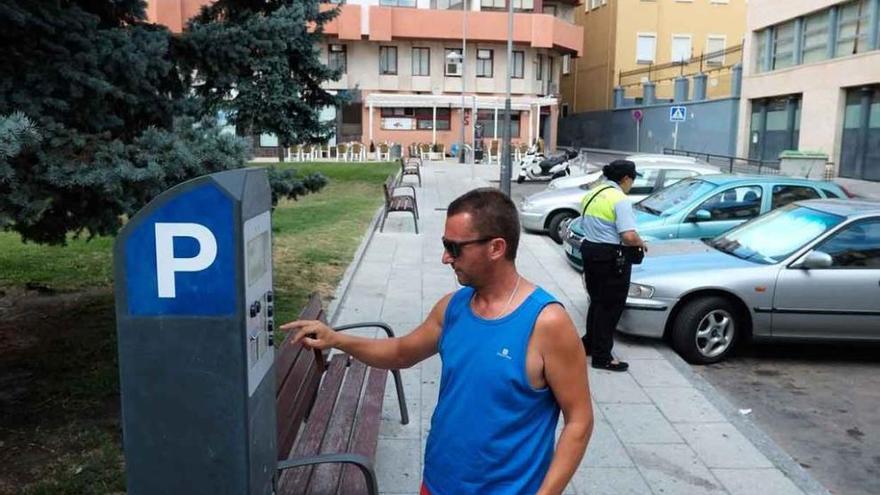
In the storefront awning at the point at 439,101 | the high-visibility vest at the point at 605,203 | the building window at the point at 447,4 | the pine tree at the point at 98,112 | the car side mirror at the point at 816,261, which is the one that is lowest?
the car side mirror at the point at 816,261

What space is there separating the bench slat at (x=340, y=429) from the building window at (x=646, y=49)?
50385mm

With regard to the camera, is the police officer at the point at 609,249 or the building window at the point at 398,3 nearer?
the police officer at the point at 609,249

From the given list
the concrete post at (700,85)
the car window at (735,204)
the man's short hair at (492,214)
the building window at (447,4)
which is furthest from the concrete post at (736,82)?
the man's short hair at (492,214)

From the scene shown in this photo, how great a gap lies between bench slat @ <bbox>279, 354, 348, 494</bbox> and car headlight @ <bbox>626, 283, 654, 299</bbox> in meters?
3.13

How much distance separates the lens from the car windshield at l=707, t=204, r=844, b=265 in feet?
23.5

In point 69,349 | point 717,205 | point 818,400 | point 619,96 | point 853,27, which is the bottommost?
point 818,400

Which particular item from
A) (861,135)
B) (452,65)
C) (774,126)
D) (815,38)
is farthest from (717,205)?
(452,65)

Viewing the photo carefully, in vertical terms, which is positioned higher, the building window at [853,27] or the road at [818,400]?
the building window at [853,27]

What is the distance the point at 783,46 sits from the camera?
109 ft

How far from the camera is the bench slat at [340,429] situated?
10.9ft

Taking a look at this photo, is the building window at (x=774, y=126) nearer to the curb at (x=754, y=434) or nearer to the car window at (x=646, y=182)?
the car window at (x=646, y=182)

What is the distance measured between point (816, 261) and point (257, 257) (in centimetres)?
573

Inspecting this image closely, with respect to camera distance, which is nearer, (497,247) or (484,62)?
(497,247)

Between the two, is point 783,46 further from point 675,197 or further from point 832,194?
point 675,197
